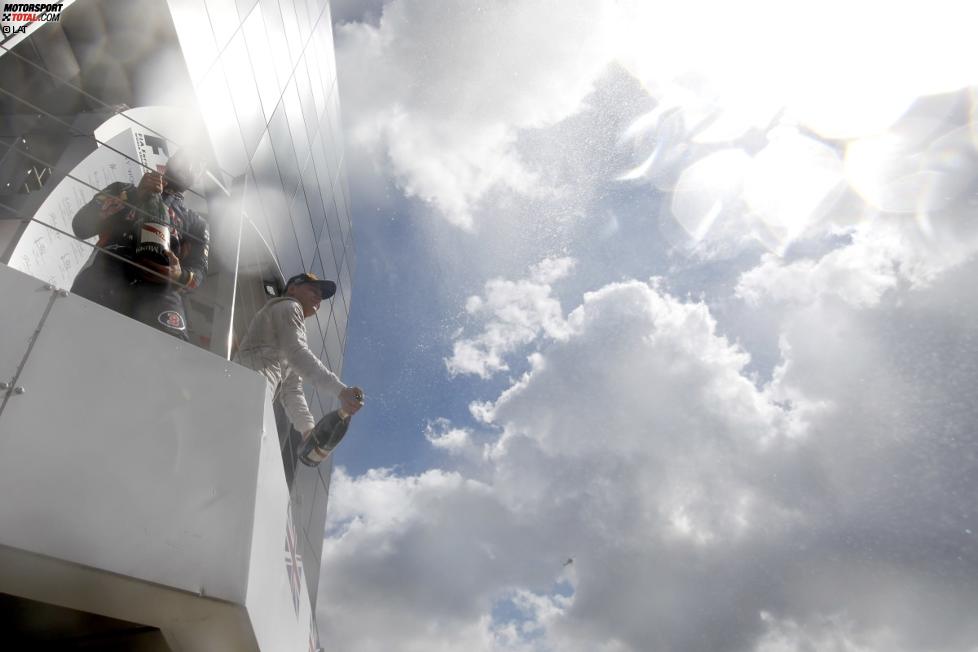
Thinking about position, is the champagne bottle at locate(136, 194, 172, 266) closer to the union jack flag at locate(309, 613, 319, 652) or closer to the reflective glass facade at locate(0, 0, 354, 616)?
the reflective glass facade at locate(0, 0, 354, 616)

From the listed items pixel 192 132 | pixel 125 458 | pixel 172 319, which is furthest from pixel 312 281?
pixel 192 132

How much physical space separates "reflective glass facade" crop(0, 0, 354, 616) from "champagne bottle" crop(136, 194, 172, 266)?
38 centimetres

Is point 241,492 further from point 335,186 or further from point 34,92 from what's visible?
point 335,186

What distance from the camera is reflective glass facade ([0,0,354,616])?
165 inches

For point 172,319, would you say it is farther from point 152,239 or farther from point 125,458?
point 125,458

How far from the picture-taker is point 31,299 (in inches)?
93.5

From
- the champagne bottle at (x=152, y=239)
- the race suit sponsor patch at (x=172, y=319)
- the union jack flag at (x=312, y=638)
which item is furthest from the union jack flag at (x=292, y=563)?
the champagne bottle at (x=152, y=239)

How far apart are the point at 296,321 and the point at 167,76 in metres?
3.93

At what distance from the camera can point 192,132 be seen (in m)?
6.71

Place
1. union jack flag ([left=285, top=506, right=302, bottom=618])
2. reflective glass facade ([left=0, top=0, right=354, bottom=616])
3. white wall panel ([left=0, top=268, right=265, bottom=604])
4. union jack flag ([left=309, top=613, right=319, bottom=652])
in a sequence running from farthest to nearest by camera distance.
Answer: union jack flag ([left=309, top=613, right=319, bottom=652]) < reflective glass facade ([left=0, top=0, right=354, bottom=616]) < union jack flag ([left=285, top=506, right=302, bottom=618]) < white wall panel ([left=0, top=268, right=265, bottom=604])

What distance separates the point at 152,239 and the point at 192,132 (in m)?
4.09

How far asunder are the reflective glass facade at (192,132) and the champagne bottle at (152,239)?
0.38 m

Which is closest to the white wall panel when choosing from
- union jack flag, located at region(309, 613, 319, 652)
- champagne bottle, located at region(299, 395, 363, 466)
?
champagne bottle, located at region(299, 395, 363, 466)

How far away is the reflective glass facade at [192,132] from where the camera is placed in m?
4.20
